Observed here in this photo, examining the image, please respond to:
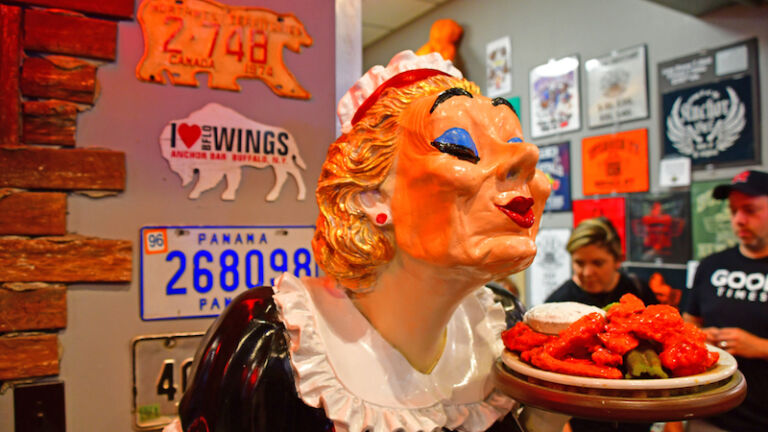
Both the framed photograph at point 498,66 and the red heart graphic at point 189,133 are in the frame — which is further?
the framed photograph at point 498,66

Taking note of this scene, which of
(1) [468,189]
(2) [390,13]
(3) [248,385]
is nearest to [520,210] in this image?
(1) [468,189]

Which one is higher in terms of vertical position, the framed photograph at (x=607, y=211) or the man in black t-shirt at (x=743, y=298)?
the framed photograph at (x=607, y=211)

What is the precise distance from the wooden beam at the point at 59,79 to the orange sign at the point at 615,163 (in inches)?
93.1

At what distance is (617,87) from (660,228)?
0.75m

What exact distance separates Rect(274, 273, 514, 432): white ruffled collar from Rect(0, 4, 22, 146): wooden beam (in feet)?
3.05

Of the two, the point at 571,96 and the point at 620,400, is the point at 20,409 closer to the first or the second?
the point at 620,400

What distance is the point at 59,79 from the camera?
4.83ft

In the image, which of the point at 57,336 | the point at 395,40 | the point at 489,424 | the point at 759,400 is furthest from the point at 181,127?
the point at 395,40

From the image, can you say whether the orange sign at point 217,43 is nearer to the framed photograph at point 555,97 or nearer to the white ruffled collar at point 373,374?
the white ruffled collar at point 373,374

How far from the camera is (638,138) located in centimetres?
267

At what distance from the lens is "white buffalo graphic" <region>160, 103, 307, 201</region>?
163 centimetres

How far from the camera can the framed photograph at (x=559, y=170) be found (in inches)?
120

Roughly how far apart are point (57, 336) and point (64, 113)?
0.61 meters

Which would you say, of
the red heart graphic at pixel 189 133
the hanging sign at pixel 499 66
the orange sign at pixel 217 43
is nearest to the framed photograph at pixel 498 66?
the hanging sign at pixel 499 66
